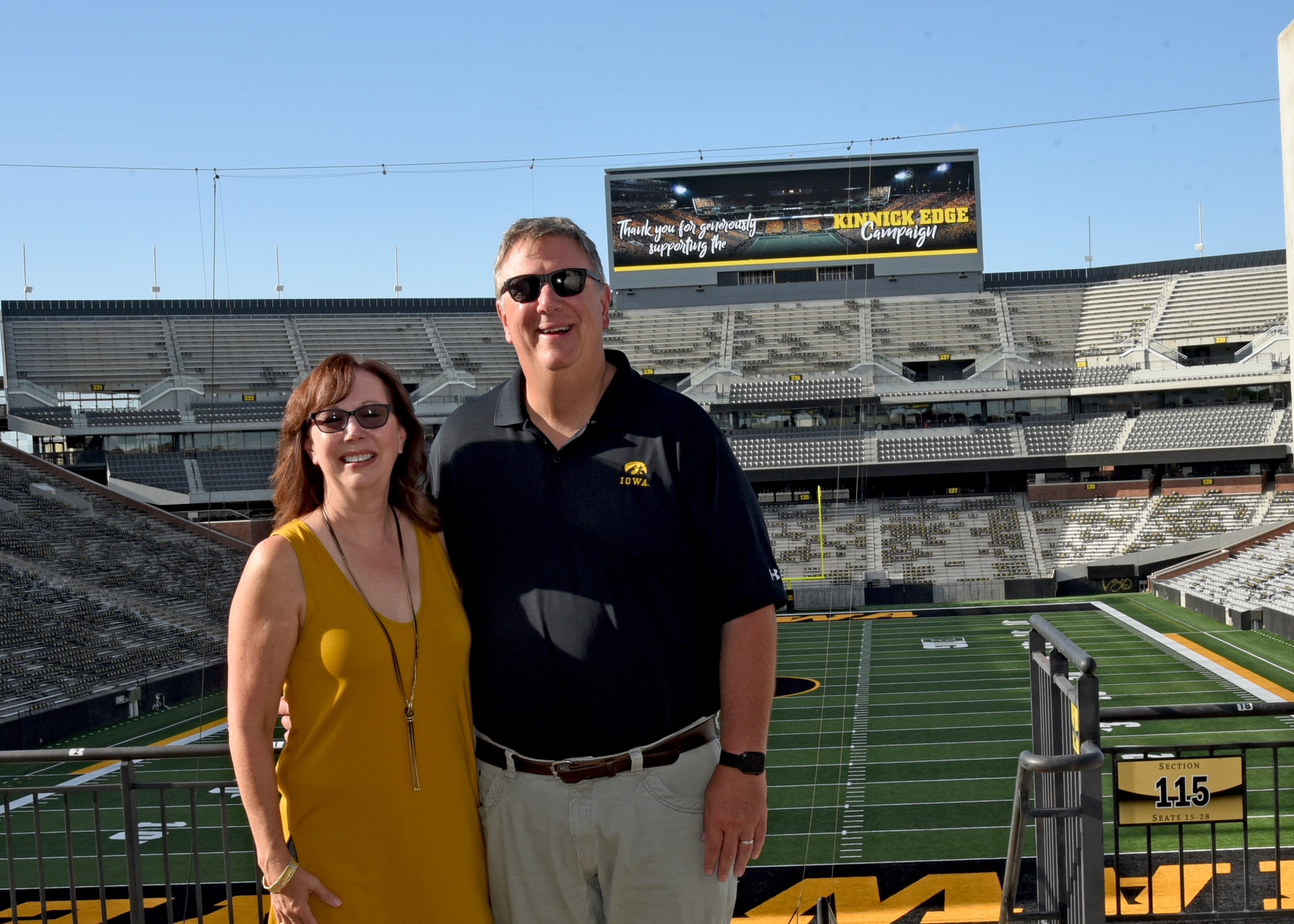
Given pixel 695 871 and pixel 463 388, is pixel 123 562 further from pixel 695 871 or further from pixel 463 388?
pixel 695 871

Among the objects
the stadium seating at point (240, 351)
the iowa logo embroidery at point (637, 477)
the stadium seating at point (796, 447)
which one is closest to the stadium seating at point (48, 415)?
the stadium seating at point (240, 351)

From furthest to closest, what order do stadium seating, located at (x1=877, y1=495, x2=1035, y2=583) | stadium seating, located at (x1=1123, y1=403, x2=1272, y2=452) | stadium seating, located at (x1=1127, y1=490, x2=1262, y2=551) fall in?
stadium seating, located at (x1=1123, y1=403, x2=1272, y2=452) → stadium seating, located at (x1=877, y1=495, x2=1035, y2=583) → stadium seating, located at (x1=1127, y1=490, x2=1262, y2=551)

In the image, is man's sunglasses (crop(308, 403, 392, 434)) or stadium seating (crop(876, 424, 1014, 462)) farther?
stadium seating (crop(876, 424, 1014, 462))

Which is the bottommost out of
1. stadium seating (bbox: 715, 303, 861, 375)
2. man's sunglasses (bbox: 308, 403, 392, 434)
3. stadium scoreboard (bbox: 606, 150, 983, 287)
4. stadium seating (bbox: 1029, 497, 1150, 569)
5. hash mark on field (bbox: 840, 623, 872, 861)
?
hash mark on field (bbox: 840, 623, 872, 861)

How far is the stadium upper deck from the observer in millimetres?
39500

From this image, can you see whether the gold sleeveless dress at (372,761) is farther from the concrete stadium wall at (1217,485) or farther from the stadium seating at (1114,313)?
the stadium seating at (1114,313)

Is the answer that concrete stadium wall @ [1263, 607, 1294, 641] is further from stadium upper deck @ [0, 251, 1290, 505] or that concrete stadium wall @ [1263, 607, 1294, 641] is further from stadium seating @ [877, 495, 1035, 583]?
stadium upper deck @ [0, 251, 1290, 505]

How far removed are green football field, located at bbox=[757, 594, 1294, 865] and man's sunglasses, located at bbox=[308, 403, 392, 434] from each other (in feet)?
10.5

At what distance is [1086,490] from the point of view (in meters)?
37.8

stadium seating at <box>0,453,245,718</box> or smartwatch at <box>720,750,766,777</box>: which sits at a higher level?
smartwatch at <box>720,750,766,777</box>

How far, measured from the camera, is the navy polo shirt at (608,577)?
244 centimetres

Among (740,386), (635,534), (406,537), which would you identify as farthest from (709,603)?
(740,386)

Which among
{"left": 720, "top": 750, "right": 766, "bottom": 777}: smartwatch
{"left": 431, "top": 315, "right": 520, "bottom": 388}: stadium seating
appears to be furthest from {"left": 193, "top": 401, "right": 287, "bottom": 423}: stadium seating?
{"left": 720, "top": 750, "right": 766, "bottom": 777}: smartwatch

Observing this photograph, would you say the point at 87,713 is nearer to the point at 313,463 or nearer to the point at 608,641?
the point at 313,463
